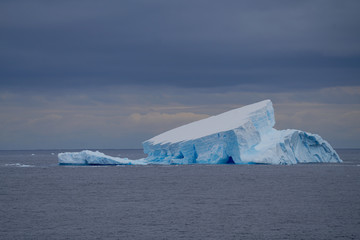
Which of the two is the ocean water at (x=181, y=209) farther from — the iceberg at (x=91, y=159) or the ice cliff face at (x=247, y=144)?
the iceberg at (x=91, y=159)

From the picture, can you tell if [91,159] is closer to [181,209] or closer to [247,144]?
[247,144]

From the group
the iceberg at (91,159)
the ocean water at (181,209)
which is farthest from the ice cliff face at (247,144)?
the ocean water at (181,209)

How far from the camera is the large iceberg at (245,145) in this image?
33406 millimetres

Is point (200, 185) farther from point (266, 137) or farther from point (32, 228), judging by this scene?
point (32, 228)

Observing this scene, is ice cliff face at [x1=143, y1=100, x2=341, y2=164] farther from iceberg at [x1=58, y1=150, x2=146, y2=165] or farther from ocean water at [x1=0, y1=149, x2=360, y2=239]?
ocean water at [x1=0, y1=149, x2=360, y2=239]

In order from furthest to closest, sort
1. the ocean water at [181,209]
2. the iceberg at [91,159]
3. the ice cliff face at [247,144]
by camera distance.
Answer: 1. the iceberg at [91,159]
2. the ice cliff face at [247,144]
3. the ocean water at [181,209]

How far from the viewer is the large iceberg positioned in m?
33.4

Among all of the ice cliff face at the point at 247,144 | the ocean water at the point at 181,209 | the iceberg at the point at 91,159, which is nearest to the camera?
the ocean water at the point at 181,209

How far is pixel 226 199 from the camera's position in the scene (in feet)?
73.4

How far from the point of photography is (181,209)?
19562 mm

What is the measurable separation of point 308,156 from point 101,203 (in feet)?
65.8

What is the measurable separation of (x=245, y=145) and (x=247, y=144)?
14 centimetres

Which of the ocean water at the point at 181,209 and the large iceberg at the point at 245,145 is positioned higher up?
the large iceberg at the point at 245,145

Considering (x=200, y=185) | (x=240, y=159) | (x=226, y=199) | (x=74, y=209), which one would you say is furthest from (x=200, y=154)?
(x=74, y=209)
